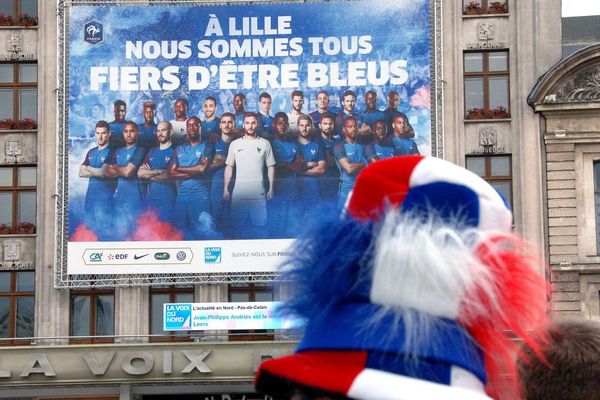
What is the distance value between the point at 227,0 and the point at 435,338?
25957 mm

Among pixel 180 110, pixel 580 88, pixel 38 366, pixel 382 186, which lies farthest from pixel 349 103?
pixel 382 186

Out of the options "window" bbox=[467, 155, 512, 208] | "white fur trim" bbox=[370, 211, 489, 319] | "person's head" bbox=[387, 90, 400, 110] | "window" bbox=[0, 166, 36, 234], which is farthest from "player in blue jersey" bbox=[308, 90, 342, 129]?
"white fur trim" bbox=[370, 211, 489, 319]

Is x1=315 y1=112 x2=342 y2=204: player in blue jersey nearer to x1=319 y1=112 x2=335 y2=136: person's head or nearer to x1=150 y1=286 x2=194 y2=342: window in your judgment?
x1=319 y1=112 x2=335 y2=136: person's head

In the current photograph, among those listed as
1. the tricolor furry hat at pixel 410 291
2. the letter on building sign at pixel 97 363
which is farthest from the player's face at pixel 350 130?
the tricolor furry hat at pixel 410 291

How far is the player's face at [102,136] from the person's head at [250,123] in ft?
10.0

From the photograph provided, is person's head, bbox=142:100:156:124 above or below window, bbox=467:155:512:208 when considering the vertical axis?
above

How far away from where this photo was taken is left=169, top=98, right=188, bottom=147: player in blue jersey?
88.2 feet

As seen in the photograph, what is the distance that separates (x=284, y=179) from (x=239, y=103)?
6.60 feet

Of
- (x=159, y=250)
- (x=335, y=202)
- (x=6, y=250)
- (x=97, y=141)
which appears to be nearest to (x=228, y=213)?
(x=159, y=250)

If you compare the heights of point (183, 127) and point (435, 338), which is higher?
point (183, 127)

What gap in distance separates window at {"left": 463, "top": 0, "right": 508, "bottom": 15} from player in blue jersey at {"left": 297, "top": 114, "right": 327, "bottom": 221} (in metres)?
4.42

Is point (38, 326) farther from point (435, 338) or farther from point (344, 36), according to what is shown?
point (435, 338)

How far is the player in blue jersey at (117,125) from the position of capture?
2698 centimetres

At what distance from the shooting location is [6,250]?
27.1 m
